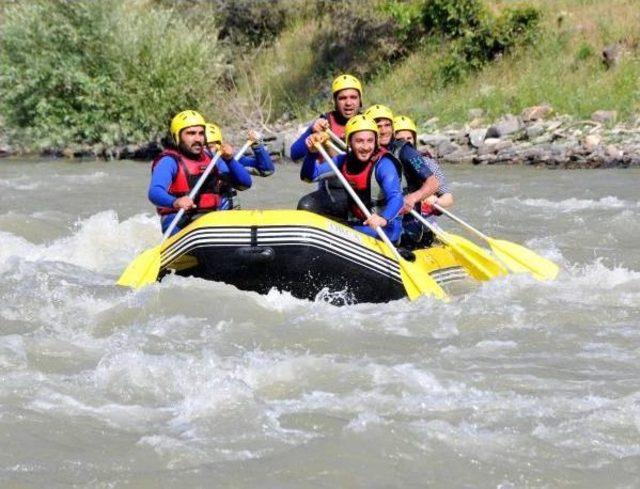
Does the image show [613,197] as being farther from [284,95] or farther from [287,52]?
[287,52]

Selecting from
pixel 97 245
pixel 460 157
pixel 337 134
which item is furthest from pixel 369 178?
pixel 460 157

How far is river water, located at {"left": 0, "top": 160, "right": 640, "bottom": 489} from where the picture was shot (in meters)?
4.60

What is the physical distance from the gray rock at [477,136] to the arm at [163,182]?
12.3m

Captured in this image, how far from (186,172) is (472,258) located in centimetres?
225

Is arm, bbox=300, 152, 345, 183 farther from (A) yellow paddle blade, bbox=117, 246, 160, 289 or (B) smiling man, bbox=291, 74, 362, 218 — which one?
(A) yellow paddle blade, bbox=117, 246, 160, 289

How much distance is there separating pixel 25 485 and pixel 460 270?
194 inches

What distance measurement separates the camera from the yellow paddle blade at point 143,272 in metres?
7.71

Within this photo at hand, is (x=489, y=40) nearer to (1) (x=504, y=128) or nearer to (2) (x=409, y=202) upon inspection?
(1) (x=504, y=128)

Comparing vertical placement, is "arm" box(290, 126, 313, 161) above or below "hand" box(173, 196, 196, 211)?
above

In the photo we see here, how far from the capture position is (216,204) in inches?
337

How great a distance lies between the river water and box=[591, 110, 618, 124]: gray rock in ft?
33.8

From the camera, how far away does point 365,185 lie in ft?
26.9

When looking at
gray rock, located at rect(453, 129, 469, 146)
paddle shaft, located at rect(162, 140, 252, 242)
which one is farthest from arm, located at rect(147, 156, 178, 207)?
gray rock, located at rect(453, 129, 469, 146)

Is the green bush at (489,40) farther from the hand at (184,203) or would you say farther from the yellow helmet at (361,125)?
the hand at (184,203)
